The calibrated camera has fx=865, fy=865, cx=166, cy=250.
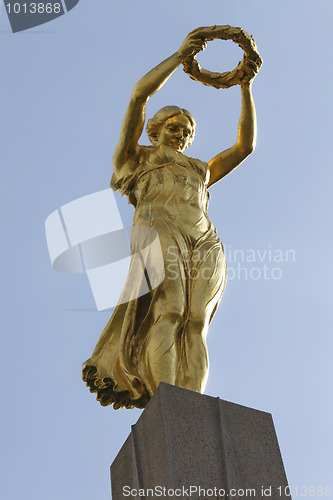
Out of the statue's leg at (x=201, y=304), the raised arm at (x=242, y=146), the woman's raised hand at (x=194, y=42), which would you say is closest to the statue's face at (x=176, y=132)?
the raised arm at (x=242, y=146)

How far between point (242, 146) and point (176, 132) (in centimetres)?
71

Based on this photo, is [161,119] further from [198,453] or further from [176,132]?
[198,453]

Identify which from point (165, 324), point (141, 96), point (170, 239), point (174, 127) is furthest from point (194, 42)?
point (165, 324)

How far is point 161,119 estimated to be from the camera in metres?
8.59

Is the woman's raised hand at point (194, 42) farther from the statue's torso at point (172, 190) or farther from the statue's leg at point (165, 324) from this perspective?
the statue's leg at point (165, 324)

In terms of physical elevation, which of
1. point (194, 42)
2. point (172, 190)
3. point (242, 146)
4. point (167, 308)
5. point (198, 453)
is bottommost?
point (198, 453)

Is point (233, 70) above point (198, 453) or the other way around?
above

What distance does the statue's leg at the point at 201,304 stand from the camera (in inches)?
262

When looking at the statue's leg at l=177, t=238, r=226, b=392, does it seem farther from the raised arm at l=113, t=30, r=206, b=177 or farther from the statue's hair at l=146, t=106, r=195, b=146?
the statue's hair at l=146, t=106, r=195, b=146

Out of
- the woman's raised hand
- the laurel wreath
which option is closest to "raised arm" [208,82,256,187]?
the laurel wreath

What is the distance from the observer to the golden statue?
22.4 feet

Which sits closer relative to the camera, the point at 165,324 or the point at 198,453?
the point at 198,453

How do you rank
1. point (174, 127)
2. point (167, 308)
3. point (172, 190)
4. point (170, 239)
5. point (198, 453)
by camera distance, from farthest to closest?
point (174, 127), point (172, 190), point (170, 239), point (167, 308), point (198, 453)

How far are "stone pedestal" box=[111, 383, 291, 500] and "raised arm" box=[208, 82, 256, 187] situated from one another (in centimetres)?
315
